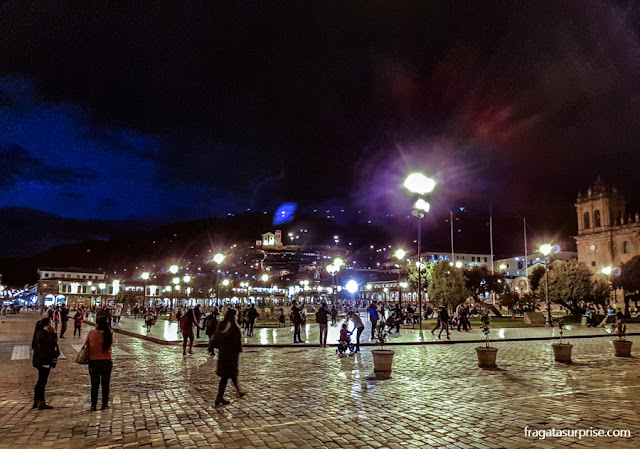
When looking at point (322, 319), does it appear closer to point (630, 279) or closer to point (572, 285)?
point (572, 285)

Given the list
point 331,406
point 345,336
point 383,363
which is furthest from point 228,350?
point 345,336

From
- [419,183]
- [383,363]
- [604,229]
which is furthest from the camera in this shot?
[604,229]

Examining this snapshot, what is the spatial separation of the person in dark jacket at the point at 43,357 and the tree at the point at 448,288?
30.8 meters

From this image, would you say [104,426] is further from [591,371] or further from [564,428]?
[591,371]

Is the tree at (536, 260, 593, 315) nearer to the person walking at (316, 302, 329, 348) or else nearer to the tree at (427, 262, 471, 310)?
the tree at (427, 262, 471, 310)

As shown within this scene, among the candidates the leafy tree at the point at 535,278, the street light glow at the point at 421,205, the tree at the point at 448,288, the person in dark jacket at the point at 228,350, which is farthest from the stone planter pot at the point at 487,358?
the leafy tree at the point at 535,278

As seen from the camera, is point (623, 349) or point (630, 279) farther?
point (630, 279)

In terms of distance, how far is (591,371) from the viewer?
1124cm

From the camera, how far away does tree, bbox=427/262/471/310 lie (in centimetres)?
3500

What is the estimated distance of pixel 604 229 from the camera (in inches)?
3132

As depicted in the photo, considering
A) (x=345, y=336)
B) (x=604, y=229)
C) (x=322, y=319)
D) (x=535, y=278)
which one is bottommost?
(x=345, y=336)

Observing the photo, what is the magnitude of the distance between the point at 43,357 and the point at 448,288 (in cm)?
3115

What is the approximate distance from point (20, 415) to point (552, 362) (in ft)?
40.9

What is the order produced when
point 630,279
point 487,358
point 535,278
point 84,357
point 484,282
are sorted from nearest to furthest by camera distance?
point 84,357 → point 487,358 → point 630,279 → point 484,282 → point 535,278
